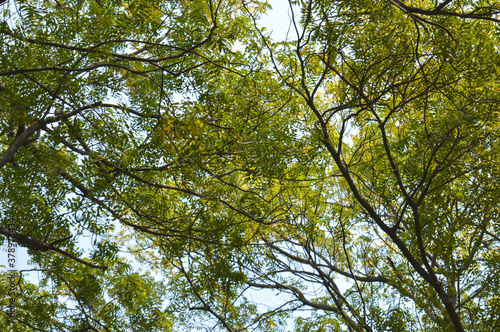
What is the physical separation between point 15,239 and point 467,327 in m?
4.38

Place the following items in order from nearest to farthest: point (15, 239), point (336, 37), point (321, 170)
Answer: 1. point (336, 37)
2. point (15, 239)
3. point (321, 170)

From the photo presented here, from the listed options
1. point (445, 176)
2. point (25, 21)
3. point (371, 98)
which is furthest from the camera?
point (445, 176)

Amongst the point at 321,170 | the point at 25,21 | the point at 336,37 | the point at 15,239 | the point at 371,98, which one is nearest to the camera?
the point at 25,21

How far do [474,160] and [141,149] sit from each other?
292cm

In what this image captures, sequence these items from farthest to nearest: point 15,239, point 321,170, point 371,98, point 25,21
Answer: point 321,170 → point 15,239 → point 371,98 → point 25,21

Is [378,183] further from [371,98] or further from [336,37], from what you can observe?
[336,37]

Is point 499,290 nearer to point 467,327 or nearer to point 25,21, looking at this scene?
point 467,327

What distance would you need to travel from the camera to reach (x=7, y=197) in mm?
3723

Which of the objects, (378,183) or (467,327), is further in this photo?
(378,183)

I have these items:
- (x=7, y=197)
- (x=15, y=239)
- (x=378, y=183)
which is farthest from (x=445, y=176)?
(x=7, y=197)

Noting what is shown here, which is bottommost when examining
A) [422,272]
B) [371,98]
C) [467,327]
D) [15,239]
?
[467,327]

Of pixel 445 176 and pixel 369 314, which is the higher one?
pixel 445 176

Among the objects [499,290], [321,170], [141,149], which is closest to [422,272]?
[499,290]

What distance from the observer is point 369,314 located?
4.26 m
